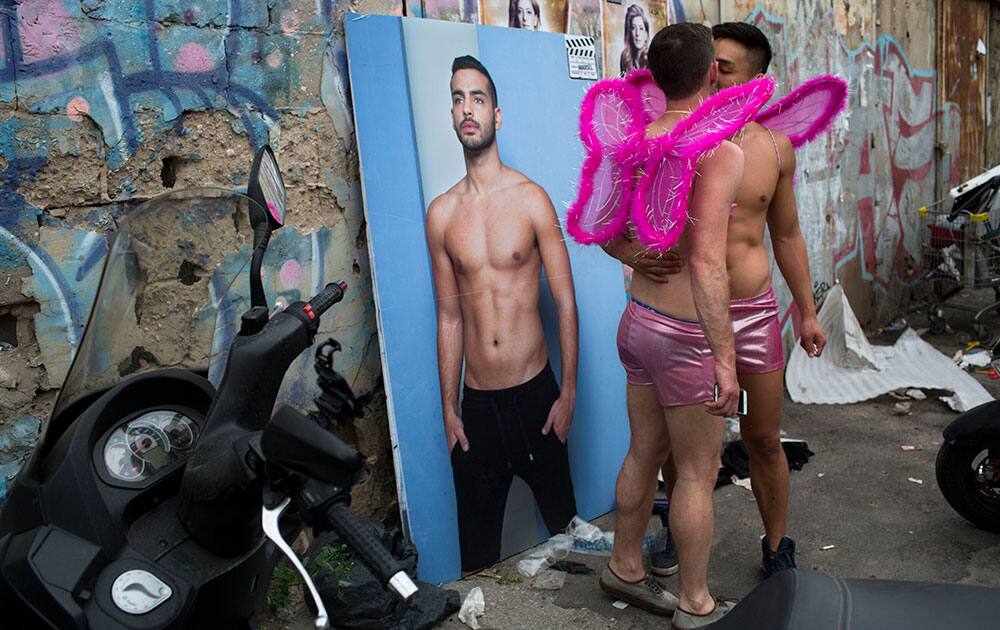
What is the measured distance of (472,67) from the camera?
3654mm

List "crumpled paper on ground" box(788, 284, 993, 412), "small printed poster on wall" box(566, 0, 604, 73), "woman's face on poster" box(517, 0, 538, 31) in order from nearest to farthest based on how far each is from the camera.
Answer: "woman's face on poster" box(517, 0, 538, 31) → "small printed poster on wall" box(566, 0, 604, 73) → "crumpled paper on ground" box(788, 284, 993, 412)

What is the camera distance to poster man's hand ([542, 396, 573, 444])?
3861 millimetres

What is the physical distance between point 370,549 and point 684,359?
1.78 m

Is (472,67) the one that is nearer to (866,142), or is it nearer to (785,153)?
(785,153)

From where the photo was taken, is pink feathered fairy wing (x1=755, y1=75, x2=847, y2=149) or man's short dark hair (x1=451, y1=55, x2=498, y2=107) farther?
man's short dark hair (x1=451, y1=55, x2=498, y2=107)

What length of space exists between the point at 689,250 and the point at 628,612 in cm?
148

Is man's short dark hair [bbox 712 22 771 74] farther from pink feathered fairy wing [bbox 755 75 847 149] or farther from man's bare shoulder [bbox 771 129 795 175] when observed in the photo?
man's bare shoulder [bbox 771 129 795 175]

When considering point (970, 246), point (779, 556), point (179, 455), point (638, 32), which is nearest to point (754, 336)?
point (779, 556)

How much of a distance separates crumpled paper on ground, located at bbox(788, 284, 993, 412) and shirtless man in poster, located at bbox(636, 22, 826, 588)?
9.00 ft

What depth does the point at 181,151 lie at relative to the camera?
3086mm

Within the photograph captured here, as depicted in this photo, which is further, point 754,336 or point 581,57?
point 581,57

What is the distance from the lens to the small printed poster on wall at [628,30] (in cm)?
470

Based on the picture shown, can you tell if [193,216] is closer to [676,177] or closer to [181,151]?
[181,151]

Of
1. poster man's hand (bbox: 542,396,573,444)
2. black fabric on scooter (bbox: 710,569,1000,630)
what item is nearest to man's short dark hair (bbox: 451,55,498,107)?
poster man's hand (bbox: 542,396,573,444)
